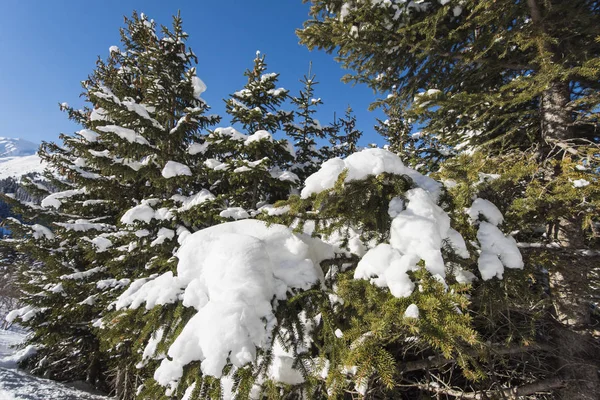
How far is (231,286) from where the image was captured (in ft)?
6.01

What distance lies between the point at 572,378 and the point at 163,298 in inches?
173

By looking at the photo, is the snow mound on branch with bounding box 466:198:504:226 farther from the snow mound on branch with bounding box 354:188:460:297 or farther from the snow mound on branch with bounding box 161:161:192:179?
the snow mound on branch with bounding box 161:161:192:179

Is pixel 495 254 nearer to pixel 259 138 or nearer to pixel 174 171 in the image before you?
pixel 259 138

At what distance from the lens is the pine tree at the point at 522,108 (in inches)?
101

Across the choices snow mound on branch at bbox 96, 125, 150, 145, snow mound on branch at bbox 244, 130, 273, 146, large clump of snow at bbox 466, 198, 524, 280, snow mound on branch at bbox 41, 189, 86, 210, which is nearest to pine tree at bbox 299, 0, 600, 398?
large clump of snow at bbox 466, 198, 524, 280

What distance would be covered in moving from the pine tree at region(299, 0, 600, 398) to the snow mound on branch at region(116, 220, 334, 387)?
5.01 feet

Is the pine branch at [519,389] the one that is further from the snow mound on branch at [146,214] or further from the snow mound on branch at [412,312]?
the snow mound on branch at [146,214]

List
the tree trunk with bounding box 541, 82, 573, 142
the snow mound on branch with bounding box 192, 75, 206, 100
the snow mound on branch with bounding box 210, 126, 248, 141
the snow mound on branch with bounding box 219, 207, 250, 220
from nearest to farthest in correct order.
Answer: the tree trunk with bounding box 541, 82, 573, 142 < the snow mound on branch with bounding box 219, 207, 250, 220 < the snow mound on branch with bounding box 210, 126, 248, 141 < the snow mound on branch with bounding box 192, 75, 206, 100

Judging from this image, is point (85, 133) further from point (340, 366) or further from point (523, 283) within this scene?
point (523, 283)

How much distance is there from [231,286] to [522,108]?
A: 5268 mm

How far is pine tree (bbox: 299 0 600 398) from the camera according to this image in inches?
101

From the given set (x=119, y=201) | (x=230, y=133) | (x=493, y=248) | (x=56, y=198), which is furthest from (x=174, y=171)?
(x=493, y=248)

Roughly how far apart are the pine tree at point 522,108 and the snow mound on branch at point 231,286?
1.53 m

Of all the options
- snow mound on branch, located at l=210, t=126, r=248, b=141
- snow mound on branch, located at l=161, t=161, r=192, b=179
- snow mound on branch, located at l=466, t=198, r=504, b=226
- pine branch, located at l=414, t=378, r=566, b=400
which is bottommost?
pine branch, located at l=414, t=378, r=566, b=400
